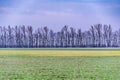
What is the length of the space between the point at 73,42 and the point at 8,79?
70887 millimetres

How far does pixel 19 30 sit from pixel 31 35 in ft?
12.0

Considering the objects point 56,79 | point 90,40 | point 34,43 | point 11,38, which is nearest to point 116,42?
point 90,40

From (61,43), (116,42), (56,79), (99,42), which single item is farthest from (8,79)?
(61,43)

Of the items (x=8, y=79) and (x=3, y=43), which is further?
(x=3, y=43)

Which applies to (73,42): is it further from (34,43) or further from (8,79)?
(8,79)

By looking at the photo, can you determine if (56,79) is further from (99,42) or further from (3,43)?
(3,43)

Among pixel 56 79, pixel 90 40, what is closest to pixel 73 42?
pixel 90 40

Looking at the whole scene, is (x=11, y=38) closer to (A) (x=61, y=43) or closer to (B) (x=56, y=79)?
(A) (x=61, y=43)

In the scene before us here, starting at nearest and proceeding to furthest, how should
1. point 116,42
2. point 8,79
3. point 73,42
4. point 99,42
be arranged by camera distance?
point 8,79 → point 99,42 → point 116,42 → point 73,42

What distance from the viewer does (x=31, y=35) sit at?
8381 centimetres

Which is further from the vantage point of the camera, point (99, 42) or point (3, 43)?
point (3, 43)

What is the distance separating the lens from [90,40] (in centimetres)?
8538

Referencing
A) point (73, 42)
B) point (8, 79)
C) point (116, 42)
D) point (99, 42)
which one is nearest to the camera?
point (8, 79)

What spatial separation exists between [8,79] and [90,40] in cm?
7213
